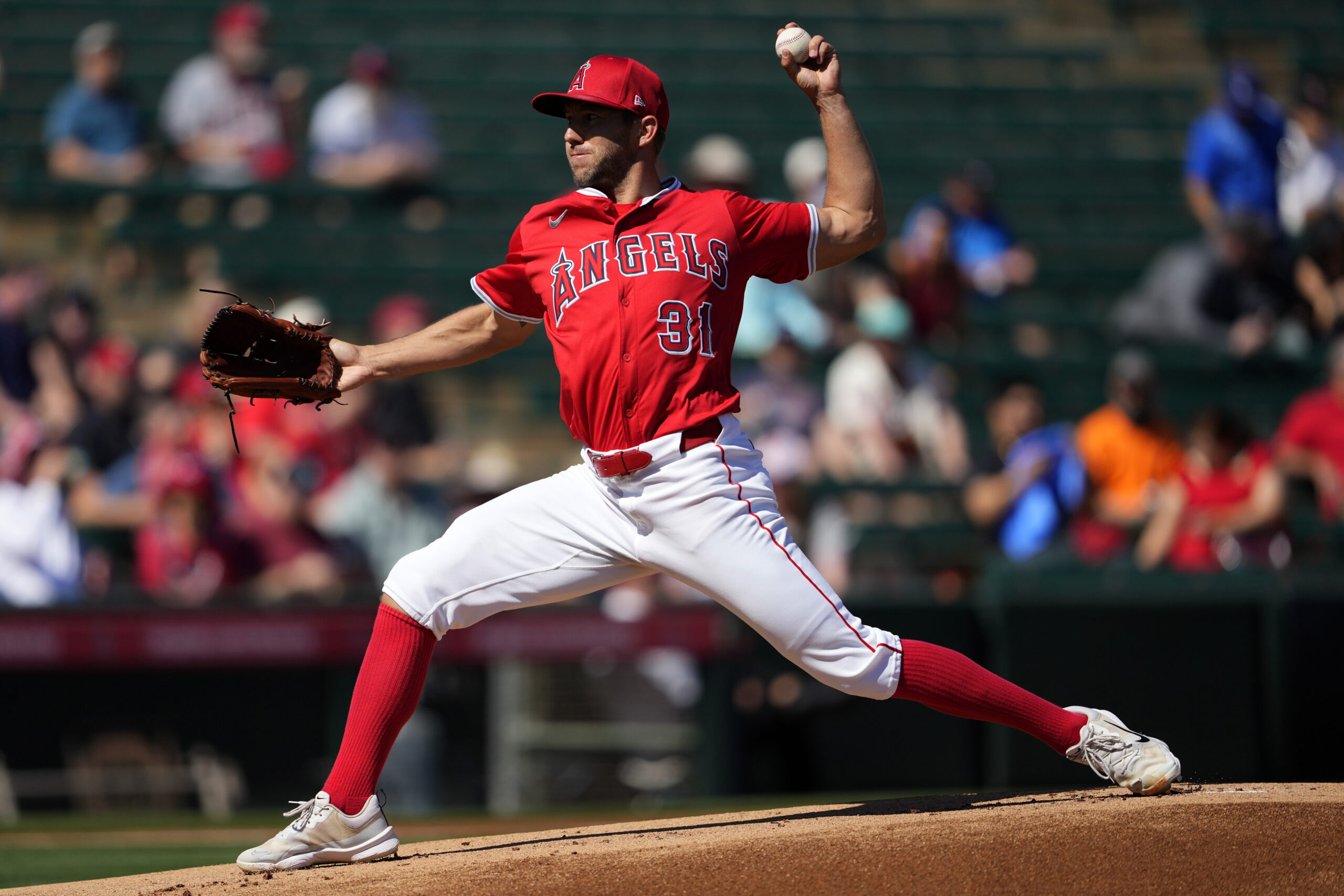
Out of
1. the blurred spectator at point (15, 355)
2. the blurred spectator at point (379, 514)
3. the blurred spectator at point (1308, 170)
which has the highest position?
the blurred spectator at point (1308, 170)

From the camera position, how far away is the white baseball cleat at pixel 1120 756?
3.97 m

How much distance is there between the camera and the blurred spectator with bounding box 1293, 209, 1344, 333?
32.4ft

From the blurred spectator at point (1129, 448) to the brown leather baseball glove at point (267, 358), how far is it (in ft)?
17.2

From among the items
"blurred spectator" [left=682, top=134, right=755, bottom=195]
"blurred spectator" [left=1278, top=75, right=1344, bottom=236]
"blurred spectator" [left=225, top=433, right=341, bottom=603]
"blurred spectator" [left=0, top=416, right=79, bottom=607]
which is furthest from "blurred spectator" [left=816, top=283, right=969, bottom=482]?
"blurred spectator" [left=0, top=416, right=79, bottom=607]

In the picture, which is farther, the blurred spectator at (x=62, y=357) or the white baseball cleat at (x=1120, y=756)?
the blurred spectator at (x=62, y=357)

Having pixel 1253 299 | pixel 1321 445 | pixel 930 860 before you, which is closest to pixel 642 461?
pixel 930 860

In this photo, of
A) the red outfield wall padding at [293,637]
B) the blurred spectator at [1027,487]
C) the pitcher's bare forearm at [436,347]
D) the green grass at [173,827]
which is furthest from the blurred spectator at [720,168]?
the pitcher's bare forearm at [436,347]

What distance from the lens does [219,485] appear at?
26.0ft

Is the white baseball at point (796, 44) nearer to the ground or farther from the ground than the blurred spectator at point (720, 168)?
nearer to the ground

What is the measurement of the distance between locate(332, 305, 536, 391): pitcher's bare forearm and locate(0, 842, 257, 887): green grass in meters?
1.97

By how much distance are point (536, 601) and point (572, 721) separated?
353 centimetres

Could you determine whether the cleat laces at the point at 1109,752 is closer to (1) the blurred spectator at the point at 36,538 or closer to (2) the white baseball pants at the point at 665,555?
(2) the white baseball pants at the point at 665,555

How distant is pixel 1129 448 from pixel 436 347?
209 inches

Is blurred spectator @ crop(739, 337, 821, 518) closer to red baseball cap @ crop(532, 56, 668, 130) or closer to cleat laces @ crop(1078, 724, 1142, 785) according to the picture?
cleat laces @ crop(1078, 724, 1142, 785)
